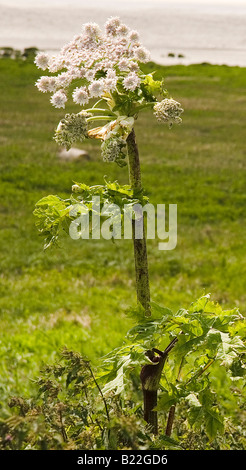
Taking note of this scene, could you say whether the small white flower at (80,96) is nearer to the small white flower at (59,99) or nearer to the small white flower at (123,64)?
the small white flower at (59,99)

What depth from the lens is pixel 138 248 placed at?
9.86 ft

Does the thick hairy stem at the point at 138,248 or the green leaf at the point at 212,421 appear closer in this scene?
the green leaf at the point at 212,421

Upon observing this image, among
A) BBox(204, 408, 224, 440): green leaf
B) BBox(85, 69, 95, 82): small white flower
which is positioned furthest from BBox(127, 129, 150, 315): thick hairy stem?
BBox(204, 408, 224, 440): green leaf

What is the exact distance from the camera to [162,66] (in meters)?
75.1

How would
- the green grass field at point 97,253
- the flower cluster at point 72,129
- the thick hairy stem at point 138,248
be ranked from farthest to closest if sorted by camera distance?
the green grass field at point 97,253 → the thick hairy stem at point 138,248 → the flower cluster at point 72,129

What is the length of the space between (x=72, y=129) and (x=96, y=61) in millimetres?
340

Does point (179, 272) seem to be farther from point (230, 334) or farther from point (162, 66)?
point (162, 66)

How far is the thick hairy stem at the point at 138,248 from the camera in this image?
2928 millimetres

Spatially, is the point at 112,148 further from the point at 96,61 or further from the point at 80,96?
the point at 96,61

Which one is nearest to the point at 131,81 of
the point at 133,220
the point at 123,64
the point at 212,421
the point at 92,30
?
the point at 123,64

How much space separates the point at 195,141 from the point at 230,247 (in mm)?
15122

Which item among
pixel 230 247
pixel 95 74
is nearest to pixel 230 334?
pixel 95 74

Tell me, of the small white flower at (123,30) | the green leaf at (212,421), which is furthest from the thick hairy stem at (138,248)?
the green leaf at (212,421)

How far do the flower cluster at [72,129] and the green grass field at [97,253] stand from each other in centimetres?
41
